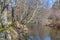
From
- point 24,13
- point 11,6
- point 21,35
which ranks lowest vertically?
point 21,35

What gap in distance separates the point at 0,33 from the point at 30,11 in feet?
7.96

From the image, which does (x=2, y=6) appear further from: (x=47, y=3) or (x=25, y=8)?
(x=47, y=3)

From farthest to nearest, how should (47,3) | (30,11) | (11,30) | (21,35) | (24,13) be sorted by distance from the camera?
(47,3), (30,11), (24,13), (21,35), (11,30)

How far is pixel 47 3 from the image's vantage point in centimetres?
757

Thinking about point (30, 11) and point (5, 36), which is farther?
point (30, 11)

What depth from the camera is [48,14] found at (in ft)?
26.0

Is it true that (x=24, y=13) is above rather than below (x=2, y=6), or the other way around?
below

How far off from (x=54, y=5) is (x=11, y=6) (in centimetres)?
411

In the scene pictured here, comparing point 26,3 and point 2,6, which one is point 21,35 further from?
point 26,3

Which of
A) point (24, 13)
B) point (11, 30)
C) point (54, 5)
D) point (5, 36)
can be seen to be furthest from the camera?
point (54, 5)

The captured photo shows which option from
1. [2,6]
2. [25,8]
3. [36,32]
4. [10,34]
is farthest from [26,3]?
[10,34]

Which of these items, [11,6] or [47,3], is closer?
[11,6]

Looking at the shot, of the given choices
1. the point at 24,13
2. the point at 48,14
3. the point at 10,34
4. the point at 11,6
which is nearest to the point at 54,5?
the point at 48,14

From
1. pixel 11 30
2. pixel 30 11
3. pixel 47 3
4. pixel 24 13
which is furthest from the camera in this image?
pixel 47 3
